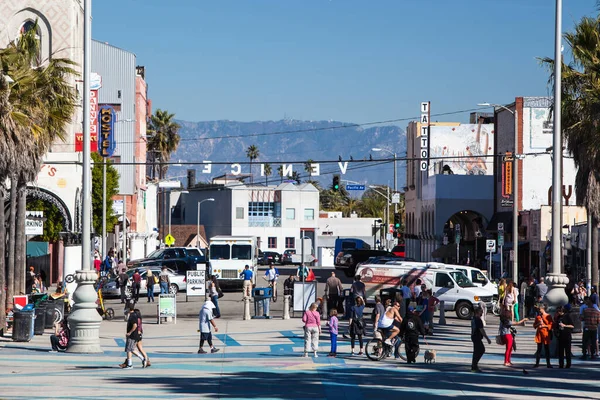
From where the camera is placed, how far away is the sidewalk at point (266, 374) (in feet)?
62.5

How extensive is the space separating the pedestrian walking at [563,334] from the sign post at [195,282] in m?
21.3

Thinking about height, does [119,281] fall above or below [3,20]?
below

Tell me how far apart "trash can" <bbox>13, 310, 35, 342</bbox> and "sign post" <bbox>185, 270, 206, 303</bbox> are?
14.2 m

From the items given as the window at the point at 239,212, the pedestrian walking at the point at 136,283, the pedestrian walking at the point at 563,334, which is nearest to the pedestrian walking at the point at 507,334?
the pedestrian walking at the point at 563,334

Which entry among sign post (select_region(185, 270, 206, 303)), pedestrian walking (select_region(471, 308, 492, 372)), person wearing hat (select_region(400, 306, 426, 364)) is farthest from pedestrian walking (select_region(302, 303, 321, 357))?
sign post (select_region(185, 270, 206, 303))

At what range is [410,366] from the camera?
24109 mm

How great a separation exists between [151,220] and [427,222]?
3502 centimetres

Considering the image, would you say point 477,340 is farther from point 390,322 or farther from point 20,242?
point 20,242

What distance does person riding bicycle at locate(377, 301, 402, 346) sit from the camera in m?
25.3

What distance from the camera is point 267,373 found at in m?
22.2

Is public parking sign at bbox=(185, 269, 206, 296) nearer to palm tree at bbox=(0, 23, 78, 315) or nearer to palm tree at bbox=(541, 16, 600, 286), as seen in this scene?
palm tree at bbox=(0, 23, 78, 315)

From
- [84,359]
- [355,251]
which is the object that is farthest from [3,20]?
[84,359]

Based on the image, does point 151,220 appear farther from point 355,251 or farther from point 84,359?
point 84,359

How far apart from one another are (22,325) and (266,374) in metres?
9.75
